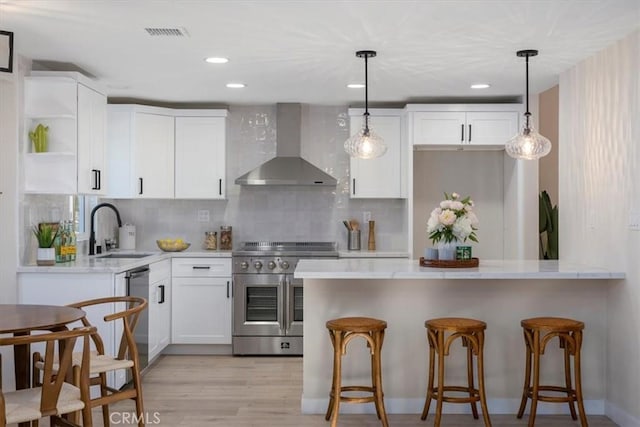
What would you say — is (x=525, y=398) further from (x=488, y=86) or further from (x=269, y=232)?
(x=269, y=232)

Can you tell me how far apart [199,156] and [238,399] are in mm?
2646

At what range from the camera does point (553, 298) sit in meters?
4.59

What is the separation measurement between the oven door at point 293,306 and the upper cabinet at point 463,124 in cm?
170

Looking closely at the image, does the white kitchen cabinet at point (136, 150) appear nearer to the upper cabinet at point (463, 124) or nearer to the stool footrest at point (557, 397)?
the upper cabinet at point (463, 124)

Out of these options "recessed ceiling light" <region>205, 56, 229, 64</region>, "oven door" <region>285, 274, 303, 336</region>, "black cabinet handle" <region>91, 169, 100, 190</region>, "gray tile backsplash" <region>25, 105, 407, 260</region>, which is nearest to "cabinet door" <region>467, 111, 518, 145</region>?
"gray tile backsplash" <region>25, 105, 407, 260</region>

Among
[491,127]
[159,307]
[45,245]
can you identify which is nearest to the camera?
[45,245]

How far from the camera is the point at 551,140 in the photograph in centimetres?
739

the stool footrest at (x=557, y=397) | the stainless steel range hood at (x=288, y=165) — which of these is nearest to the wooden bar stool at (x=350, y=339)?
the stool footrest at (x=557, y=397)

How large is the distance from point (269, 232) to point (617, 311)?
3.55 meters

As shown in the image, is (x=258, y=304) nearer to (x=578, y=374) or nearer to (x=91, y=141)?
(x=91, y=141)

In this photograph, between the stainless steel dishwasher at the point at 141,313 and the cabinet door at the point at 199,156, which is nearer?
the stainless steel dishwasher at the point at 141,313

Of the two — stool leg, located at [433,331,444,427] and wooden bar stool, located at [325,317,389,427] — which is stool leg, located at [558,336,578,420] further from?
wooden bar stool, located at [325,317,389,427]

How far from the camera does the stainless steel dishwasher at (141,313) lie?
5.07 m

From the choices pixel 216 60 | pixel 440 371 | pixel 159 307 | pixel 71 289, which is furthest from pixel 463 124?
pixel 71 289
